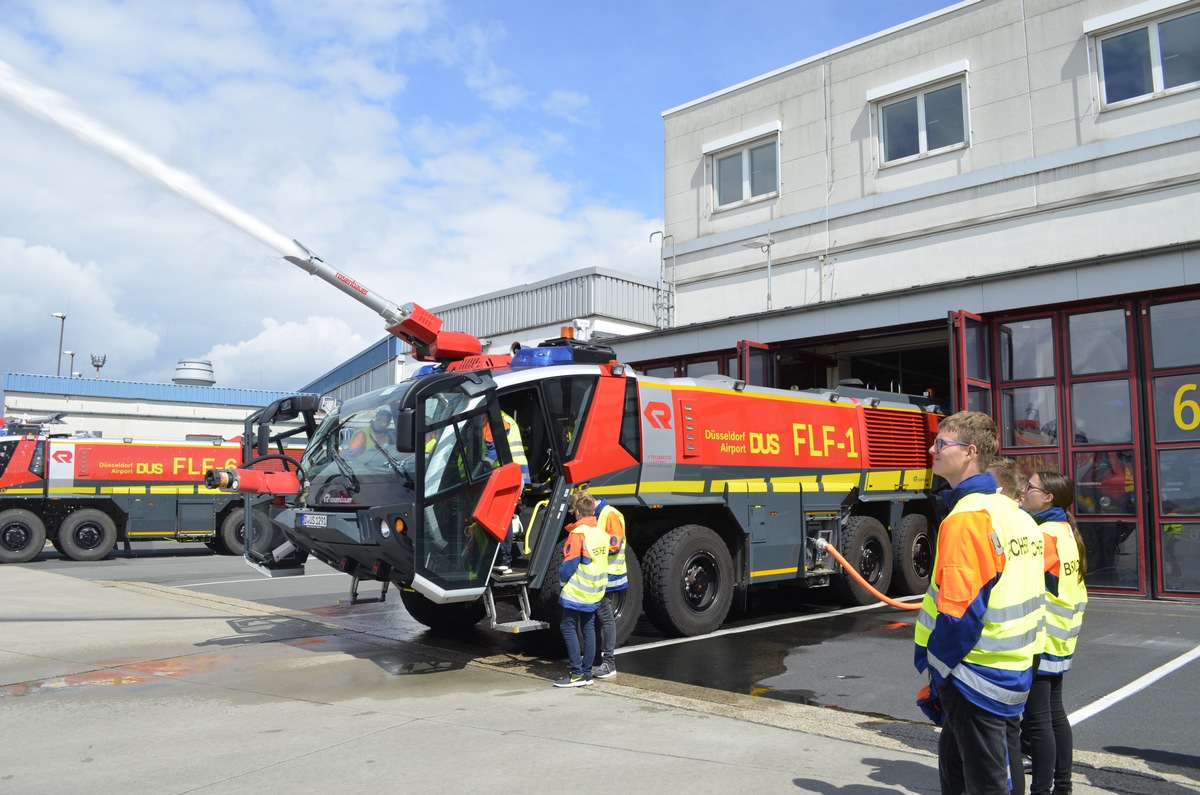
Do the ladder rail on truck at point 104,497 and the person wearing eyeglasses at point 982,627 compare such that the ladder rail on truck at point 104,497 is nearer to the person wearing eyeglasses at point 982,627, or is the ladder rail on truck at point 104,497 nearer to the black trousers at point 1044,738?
the black trousers at point 1044,738

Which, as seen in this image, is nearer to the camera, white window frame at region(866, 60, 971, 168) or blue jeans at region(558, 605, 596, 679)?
blue jeans at region(558, 605, 596, 679)

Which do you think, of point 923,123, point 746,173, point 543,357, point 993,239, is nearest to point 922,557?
point 543,357

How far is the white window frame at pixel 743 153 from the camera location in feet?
65.1

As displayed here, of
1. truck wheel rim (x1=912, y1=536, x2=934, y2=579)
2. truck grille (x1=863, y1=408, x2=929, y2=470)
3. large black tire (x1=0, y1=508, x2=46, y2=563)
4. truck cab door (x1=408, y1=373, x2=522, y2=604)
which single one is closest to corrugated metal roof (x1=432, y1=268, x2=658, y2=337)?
truck grille (x1=863, y1=408, x2=929, y2=470)

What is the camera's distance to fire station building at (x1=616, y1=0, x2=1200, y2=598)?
12.1 metres

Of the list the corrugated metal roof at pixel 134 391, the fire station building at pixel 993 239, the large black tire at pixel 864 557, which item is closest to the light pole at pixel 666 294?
the fire station building at pixel 993 239

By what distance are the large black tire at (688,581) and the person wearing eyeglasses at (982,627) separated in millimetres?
5309

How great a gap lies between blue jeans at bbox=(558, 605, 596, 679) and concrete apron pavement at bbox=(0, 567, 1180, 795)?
0.73 ft

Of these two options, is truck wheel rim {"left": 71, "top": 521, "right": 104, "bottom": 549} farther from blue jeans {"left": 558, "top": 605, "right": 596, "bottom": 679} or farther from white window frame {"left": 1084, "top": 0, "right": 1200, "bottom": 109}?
white window frame {"left": 1084, "top": 0, "right": 1200, "bottom": 109}

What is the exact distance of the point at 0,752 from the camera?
17.6 feet

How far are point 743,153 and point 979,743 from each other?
60.7 ft

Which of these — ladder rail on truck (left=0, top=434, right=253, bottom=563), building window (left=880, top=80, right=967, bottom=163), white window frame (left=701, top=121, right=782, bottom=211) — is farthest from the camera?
white window frame (left=701, top=121, right=782, bottom=211)

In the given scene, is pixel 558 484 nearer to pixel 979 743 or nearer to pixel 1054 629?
pixel 1054 629

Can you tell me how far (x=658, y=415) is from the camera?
355 inches
